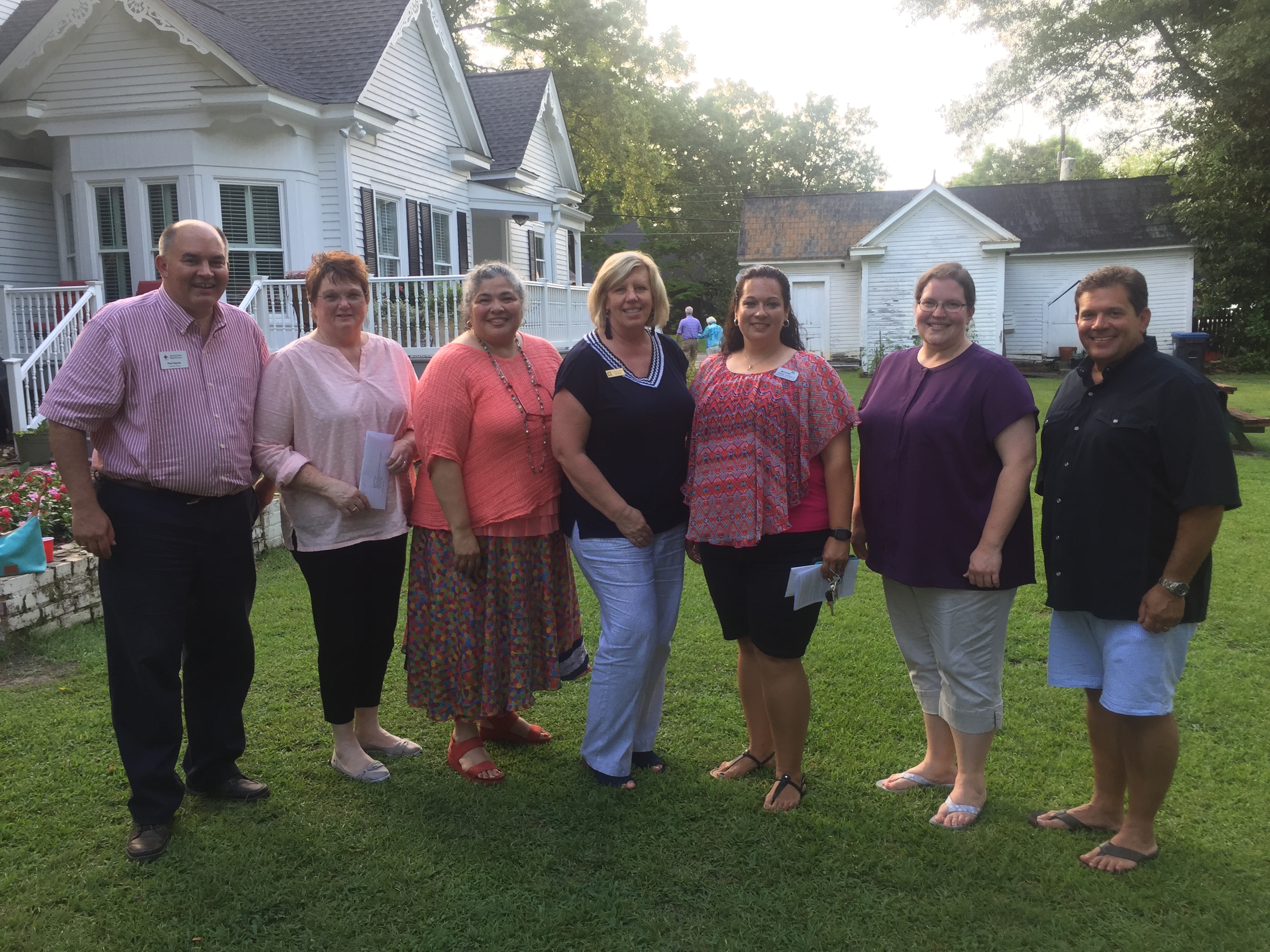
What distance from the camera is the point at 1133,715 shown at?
2934 millimetres

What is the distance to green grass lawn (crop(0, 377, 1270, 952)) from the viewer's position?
2754 mm

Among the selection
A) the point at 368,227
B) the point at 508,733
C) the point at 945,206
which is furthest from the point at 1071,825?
the point at 945,206

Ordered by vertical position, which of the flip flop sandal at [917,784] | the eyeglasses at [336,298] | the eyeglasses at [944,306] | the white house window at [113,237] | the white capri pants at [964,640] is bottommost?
the flip flop sandal at [917,784]

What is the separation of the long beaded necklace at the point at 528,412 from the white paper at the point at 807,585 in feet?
3.30

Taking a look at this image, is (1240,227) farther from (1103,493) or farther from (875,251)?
(1103,493)

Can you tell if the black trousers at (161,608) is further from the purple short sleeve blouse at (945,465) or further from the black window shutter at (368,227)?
the black window shutter at (368,227)

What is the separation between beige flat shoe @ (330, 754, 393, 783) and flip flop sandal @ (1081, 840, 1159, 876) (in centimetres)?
251

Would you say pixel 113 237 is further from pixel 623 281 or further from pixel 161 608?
pixel 623 281

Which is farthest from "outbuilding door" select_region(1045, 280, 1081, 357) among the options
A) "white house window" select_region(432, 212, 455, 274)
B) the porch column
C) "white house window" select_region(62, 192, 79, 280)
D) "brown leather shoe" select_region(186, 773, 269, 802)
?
"brown leather shoe" select_region(186, 773, 269, 802)

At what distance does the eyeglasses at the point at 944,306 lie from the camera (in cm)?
315

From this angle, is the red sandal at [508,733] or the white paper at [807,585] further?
the red sandal at [508,733]

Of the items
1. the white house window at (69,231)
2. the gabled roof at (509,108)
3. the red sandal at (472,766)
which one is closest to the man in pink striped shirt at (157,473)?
the red sandal at (472,766)

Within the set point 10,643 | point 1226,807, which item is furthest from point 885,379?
point 10,643

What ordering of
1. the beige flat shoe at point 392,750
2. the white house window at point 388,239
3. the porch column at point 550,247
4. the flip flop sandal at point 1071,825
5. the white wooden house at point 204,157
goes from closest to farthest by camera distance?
1. the flip flop sandal at point 1071,825
2. the beige flat shoe at point 392,750
3. the white wooden house at point 204,157
4. the white house window at point 388,239
5. the porch column at point 550,247
